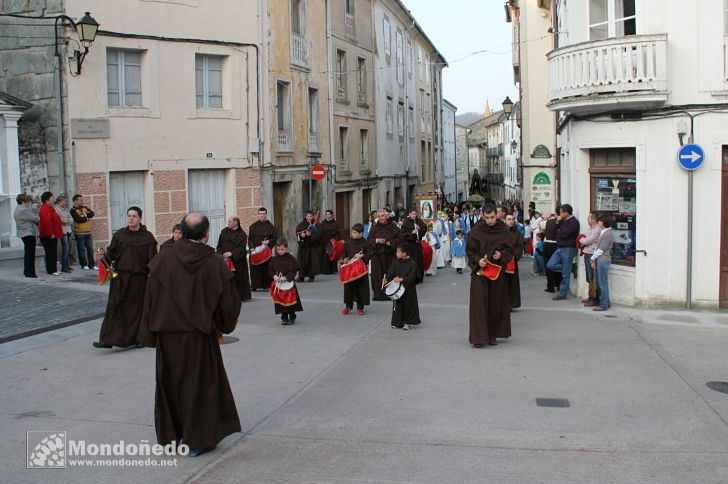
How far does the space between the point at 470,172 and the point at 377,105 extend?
70.5 metres

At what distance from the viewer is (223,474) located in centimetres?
610

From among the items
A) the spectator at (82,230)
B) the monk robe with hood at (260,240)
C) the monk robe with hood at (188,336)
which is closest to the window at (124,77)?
the spectator at (82,230)

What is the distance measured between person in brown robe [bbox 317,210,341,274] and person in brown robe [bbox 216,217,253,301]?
5.20m

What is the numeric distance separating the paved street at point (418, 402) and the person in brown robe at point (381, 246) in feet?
9.08

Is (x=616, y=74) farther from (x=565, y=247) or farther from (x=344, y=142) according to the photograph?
(x=344, y=142)

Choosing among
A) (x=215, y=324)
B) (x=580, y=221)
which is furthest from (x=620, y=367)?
(x=580, y=221)

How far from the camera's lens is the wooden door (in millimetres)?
13672

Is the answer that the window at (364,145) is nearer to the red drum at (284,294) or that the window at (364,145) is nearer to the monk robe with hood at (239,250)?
the monk robe with hood at (239,250)

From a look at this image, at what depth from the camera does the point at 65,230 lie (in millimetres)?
16984

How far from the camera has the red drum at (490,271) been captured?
10.9m

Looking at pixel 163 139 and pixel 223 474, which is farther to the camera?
pixel 163 139

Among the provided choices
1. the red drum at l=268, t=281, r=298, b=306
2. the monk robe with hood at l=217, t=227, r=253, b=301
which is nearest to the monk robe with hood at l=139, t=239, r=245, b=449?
the red drum at l=268, t=281, r=298, b=306

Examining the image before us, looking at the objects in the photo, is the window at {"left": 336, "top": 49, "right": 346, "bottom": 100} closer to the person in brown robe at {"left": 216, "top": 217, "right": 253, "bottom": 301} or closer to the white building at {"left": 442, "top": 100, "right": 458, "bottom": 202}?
the person in brown robe at {"left": 216, "top": 217, "right": 253, "bottom": 301}

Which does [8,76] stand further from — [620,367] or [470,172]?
[470,172]
